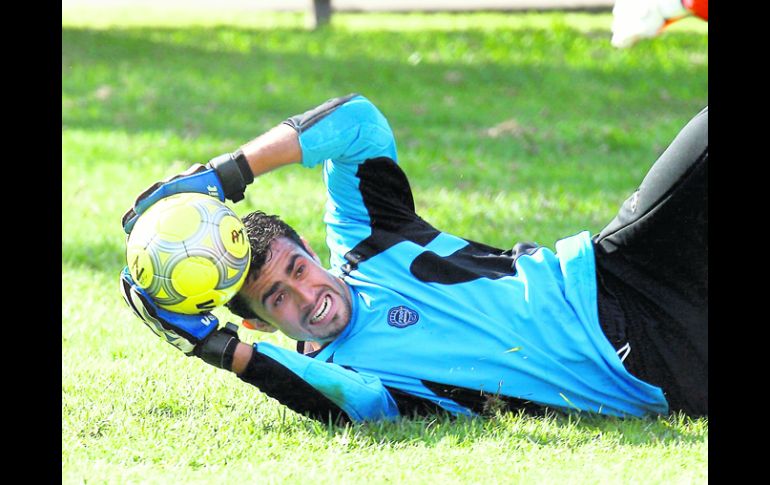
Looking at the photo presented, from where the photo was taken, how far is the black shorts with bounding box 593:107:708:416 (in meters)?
4.06

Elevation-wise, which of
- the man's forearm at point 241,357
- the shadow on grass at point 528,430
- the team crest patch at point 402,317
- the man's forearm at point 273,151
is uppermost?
the man's forearm at point 273,151

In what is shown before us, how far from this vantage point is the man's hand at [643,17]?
3.87 metres

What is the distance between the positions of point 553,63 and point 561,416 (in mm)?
9377

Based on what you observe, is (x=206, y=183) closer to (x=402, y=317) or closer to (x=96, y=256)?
(x=402, y=317)

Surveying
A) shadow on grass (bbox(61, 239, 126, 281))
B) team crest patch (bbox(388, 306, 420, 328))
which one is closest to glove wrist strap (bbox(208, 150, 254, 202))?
team crest patch (bbox(388, 306, 420, 328))

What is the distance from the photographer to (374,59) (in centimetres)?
1339

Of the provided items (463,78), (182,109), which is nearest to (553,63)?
(463,78)

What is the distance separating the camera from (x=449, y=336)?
4.18 meters

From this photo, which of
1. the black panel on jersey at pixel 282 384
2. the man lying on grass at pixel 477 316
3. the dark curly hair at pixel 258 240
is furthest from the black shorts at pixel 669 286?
the dark curly hair at pixel 258 240

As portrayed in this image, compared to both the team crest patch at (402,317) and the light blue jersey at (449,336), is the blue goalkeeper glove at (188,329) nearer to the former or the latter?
the light blue jersey at (449,336)

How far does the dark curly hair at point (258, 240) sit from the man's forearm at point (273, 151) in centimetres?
19

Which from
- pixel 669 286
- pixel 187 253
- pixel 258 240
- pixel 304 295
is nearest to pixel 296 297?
pixel 304 295

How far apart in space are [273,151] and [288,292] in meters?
0.53
